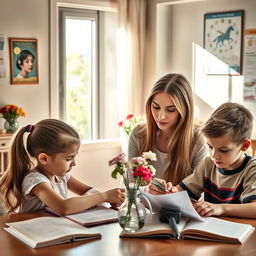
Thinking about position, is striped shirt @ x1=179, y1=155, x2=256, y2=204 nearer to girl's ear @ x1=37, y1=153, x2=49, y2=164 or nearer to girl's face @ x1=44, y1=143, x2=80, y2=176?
girl's face @ x1=44, y1=143, x2=80, y2=176

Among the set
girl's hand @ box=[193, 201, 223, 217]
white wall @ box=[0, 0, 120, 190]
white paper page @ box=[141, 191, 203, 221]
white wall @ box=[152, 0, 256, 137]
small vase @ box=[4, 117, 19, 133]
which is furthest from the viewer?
white wall @ box=[152, 0, 256, 137]

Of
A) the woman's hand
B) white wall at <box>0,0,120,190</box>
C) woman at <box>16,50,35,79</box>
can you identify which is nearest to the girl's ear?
the woman's hand

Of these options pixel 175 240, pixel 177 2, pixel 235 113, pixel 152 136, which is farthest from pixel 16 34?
pixel 175 240

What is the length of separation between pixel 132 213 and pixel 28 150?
0.77 m

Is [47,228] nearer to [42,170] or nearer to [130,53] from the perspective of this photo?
[42,170]

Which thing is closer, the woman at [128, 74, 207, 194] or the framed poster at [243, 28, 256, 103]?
the woman at [128, 74, 207, 194]

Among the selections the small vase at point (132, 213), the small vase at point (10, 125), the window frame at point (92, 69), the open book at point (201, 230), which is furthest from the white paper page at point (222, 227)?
the window frame at point (92, 69)

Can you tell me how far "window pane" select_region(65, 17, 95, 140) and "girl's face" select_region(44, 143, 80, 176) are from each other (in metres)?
3.11

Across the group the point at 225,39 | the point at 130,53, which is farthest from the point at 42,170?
the point at 130,53

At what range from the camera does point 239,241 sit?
76.5 inches

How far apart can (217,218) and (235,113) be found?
504mm

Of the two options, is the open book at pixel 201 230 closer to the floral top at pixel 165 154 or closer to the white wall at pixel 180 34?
the floral top at pixel 165 154

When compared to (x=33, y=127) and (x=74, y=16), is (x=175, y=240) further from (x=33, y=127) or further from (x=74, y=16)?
(x=74, y=16)

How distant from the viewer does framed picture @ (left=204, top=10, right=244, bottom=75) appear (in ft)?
16.0
